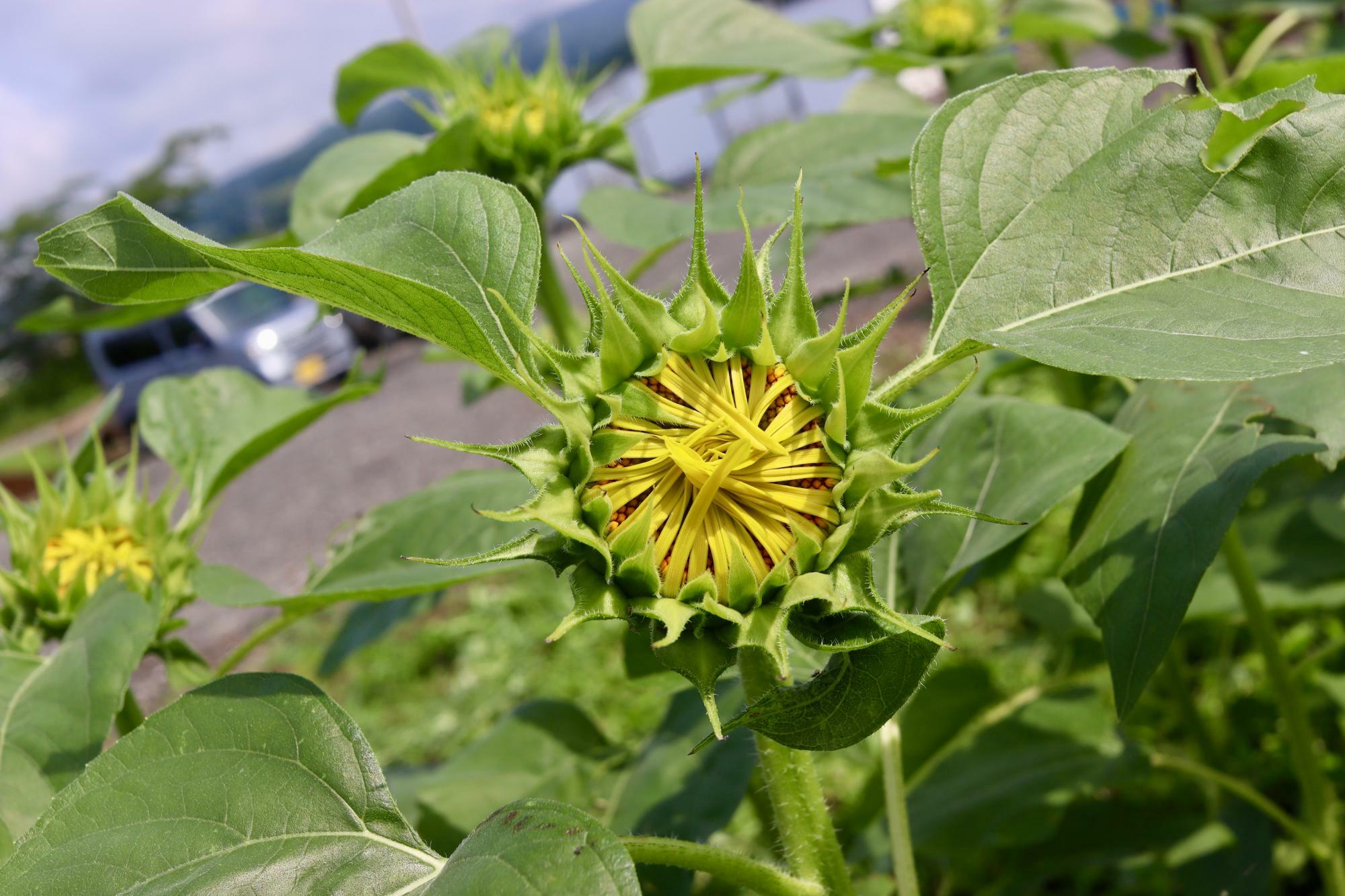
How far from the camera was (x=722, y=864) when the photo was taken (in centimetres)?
86

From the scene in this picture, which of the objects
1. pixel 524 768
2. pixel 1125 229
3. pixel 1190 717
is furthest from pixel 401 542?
pixel 1190 717

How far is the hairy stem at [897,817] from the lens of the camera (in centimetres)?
99

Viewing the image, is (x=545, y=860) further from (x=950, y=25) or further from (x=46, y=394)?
(x=46, y=394)

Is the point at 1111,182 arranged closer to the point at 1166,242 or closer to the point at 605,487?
the point at 1166,242

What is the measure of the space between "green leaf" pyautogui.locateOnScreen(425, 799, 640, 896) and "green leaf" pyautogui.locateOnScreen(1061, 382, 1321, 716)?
46 centimetres

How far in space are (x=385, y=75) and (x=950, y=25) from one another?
1.42 m

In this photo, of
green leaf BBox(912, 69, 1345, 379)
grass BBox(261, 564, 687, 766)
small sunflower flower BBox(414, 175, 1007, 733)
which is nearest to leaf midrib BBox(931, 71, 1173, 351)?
Result: green leaf BBox(912, 69, 1345, 379)

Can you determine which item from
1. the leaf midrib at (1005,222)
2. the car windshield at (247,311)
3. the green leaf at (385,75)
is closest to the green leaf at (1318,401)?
the leaf midrib at (1005,222)

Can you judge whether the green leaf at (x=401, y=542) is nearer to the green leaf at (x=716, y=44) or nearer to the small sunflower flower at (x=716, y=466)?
the small sunflower flower at (x=716, y=466)

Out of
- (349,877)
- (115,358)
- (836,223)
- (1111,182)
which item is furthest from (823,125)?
(115,358)

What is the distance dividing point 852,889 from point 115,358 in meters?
14.1

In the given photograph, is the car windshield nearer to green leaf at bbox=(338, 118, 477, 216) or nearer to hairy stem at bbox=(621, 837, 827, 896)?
green leaf at bbox=(338, 118, 477, 216)

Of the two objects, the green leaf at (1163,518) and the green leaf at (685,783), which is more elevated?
the green leaf at (1163,518)

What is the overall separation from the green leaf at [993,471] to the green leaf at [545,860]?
423 mm
